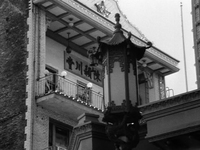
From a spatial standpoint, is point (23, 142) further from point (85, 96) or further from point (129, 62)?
point (129, 62)

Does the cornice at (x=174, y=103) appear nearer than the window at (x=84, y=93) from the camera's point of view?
Yes

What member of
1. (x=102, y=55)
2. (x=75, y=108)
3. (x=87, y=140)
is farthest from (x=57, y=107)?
(x=102, y=55)

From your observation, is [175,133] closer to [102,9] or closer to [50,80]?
[50,80]

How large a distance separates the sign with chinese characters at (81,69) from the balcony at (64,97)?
124cm

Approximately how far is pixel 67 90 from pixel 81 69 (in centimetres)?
283

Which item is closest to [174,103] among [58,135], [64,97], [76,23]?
[64,97]

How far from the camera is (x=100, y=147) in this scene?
14.8 metres

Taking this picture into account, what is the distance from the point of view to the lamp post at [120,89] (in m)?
11.8

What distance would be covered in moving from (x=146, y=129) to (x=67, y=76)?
18.2 meters

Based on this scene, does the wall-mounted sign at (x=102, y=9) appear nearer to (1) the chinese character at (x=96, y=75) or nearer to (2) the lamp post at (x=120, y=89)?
(1) the chinese character at (x=96, y=75)

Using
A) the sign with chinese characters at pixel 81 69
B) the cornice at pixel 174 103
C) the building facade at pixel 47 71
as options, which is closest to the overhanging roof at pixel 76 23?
the building facade at pixel 47 71

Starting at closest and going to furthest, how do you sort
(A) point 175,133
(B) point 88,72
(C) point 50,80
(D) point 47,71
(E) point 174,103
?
(A) point 175,133 → (E) point 174,103 → (C) point 50,80 → (D) point 47,71 → (B) point 88,72

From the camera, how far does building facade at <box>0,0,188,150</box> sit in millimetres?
29641

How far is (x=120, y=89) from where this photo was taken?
39.8 feet
